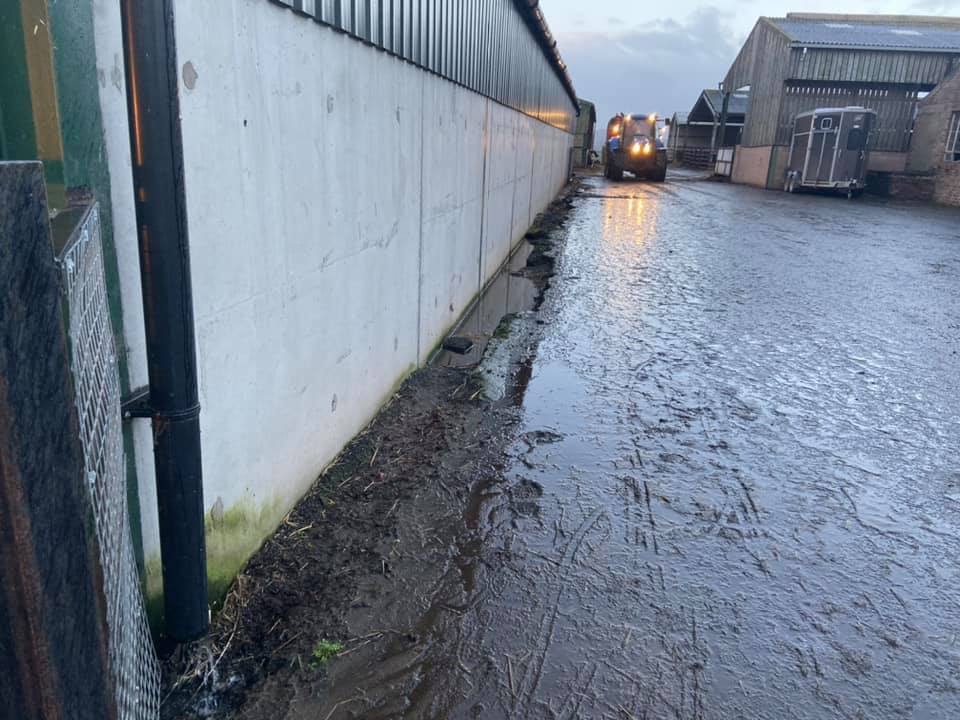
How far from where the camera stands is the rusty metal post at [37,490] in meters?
1.02

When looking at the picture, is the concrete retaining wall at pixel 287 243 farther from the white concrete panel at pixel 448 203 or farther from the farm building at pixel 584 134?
the farm building at pixel 584 134

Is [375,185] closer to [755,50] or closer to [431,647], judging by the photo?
[431,647]

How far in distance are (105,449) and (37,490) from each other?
50 cm

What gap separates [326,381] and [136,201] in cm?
205

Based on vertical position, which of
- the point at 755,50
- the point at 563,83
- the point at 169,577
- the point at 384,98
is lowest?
the point at 169,577

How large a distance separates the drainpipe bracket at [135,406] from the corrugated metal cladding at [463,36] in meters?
1.88

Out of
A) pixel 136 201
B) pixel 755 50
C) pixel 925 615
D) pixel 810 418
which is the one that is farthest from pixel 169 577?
pixel 755 50

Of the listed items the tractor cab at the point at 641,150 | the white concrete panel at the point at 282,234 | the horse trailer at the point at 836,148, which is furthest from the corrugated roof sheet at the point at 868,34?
the white concrete panel at the point at 282,234

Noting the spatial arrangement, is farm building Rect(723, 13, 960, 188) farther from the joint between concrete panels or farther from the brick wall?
the joint between concrete panels

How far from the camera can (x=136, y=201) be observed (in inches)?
83.7

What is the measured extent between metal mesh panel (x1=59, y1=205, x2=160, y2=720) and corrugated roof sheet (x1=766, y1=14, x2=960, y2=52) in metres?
38.6

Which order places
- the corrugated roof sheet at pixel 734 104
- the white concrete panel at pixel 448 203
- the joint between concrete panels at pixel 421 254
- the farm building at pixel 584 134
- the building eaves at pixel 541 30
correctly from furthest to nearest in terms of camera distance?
the farm building at pixel 584 134
the corrugated roof sheet at pixel 734 104
the building eaves at pixel 541 30
the white concrete panel at pixel 448 203
the joint between concrete panels at pixel 421 254

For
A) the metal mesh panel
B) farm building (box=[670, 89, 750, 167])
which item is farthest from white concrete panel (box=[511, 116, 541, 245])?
farm building (box=[670, 89, 750, 167])

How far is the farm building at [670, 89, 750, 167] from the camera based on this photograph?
170 ft
